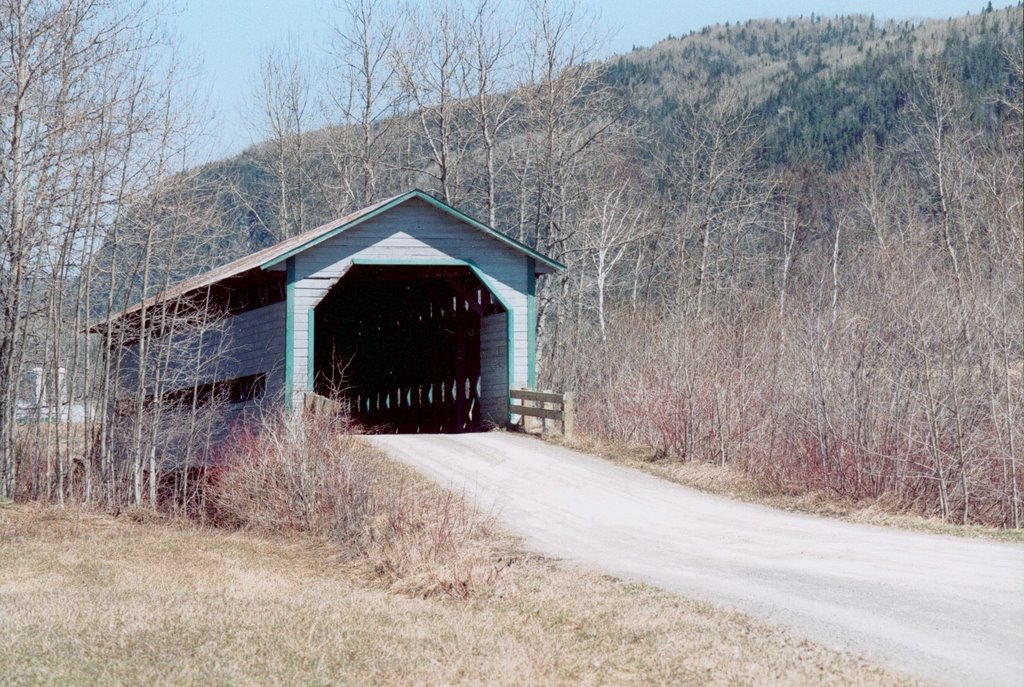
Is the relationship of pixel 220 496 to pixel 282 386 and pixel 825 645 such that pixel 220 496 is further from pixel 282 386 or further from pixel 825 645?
pixel 825 645

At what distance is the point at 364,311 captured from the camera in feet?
91.0

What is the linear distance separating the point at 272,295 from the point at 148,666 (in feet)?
49.2

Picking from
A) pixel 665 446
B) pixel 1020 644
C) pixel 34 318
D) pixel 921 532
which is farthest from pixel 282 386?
pixel 1020 644

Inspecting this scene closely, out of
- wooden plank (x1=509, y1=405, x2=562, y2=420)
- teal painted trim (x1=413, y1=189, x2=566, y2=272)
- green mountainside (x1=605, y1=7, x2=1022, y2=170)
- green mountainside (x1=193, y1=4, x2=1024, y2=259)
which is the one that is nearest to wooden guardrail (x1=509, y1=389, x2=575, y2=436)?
wooden plank (x1=509, y1=405, x2=562, y2=420)

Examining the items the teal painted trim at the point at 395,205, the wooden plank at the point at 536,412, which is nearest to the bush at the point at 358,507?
the teal painted trim at the point at 395,205

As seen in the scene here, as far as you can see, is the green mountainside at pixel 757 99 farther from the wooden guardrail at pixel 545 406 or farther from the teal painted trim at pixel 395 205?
the wooden guardrail at pixel 545 406

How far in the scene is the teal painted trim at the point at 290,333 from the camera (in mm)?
19906

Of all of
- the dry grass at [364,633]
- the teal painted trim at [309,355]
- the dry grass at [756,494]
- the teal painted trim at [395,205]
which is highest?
the teal painted trim at [395,205]

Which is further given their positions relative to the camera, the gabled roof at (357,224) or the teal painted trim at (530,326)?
the teal painted trim at (530,326)

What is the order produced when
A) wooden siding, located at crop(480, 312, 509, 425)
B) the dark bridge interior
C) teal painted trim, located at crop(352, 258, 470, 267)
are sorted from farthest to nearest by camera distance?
1. the dark bridge interior
2. wooden siding, located at crop(480, 312, 509, 425)
3. teal painted trim, located at crop(352, 258, 470, 267)

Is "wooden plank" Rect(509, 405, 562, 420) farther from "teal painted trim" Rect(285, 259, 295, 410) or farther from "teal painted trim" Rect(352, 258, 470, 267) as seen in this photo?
"teal painted trim" Rect(285, 259, 295, 410)

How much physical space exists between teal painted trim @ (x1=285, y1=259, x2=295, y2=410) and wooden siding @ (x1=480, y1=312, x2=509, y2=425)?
4.18 metres

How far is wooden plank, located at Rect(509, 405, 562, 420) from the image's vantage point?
67.3 ft

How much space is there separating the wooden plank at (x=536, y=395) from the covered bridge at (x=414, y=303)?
374mm
